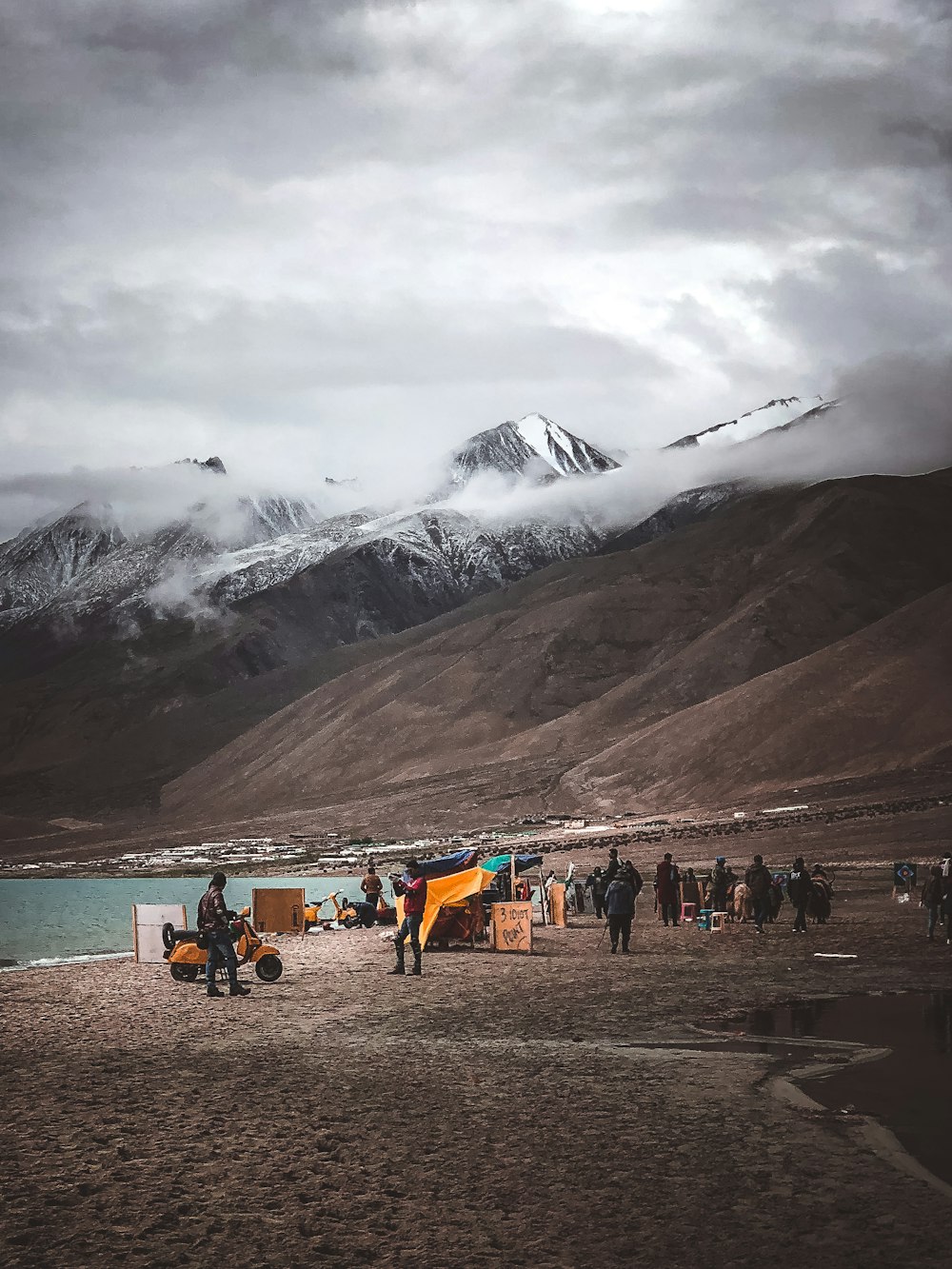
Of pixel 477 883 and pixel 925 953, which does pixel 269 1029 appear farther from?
pixel 925 953

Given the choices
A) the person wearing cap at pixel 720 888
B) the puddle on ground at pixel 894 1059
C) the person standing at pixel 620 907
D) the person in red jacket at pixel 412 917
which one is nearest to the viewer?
the puddle on ground at pixel 894 1059

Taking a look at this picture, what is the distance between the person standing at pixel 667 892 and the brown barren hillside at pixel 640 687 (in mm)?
68939

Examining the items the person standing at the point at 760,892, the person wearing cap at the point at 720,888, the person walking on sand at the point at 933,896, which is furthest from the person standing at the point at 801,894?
the person walking on sand at the point at 933,896

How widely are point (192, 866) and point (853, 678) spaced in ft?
188

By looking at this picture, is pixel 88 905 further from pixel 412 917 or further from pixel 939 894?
pixel 939 894

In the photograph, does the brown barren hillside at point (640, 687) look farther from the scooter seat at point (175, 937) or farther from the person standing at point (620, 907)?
the scooter seat at point (175, 937)

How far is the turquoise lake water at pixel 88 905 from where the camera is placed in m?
40.3

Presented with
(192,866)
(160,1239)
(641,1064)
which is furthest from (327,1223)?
(192,866)

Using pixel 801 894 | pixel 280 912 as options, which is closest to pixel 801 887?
pixel 801 894

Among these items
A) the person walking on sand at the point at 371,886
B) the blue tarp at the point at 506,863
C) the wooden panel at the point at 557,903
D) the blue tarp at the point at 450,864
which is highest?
the blue tarp at the point at 450,864

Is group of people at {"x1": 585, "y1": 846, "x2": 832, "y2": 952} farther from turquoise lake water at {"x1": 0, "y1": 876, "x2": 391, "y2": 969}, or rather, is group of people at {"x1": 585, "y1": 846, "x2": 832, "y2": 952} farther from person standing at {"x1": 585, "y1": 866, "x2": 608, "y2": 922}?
turquoise lake water at {"x1": 0, "y1": 876, "x2": 391, "y2": 969}

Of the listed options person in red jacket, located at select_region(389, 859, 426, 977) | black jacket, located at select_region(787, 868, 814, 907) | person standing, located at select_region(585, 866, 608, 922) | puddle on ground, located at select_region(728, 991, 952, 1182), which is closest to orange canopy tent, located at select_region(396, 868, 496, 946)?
person in red jacket, located at select_region(389, 859, 426, 977)

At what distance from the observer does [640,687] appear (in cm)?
14850

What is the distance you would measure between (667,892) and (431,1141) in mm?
22699
